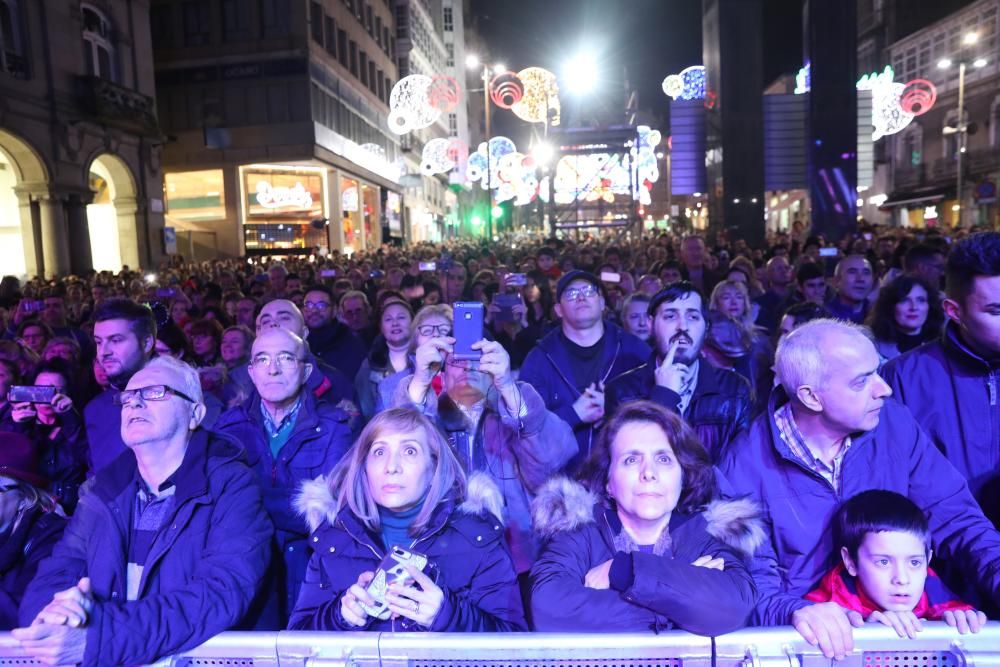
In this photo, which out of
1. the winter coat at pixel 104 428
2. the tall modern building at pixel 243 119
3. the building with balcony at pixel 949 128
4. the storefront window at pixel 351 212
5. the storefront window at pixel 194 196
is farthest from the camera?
the storefront window at pixel 351 212

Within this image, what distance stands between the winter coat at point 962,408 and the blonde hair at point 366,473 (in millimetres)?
1976

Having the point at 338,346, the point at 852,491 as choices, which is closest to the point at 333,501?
the point at 852,491

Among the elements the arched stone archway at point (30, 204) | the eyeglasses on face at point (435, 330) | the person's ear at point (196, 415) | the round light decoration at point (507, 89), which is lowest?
the person's ear at point (196, 415)

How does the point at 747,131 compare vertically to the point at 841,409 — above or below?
above

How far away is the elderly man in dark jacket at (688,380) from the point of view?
3756 mm

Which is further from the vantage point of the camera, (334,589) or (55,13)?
(55,13)

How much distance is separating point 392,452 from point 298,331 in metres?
3.29

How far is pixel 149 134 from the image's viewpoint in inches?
1085

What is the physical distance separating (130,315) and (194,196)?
35395 mm

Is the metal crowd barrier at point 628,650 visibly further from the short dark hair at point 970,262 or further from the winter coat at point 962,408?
the short dark hair at point 970,262

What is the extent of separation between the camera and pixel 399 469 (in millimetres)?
2551

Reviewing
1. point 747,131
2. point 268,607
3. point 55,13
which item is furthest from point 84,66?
point 268,607

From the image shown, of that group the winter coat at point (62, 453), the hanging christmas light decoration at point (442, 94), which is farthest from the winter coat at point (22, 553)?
the hanging christmas light decoration at point (442, 94)

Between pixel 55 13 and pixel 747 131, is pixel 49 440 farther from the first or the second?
pixel 55 13
